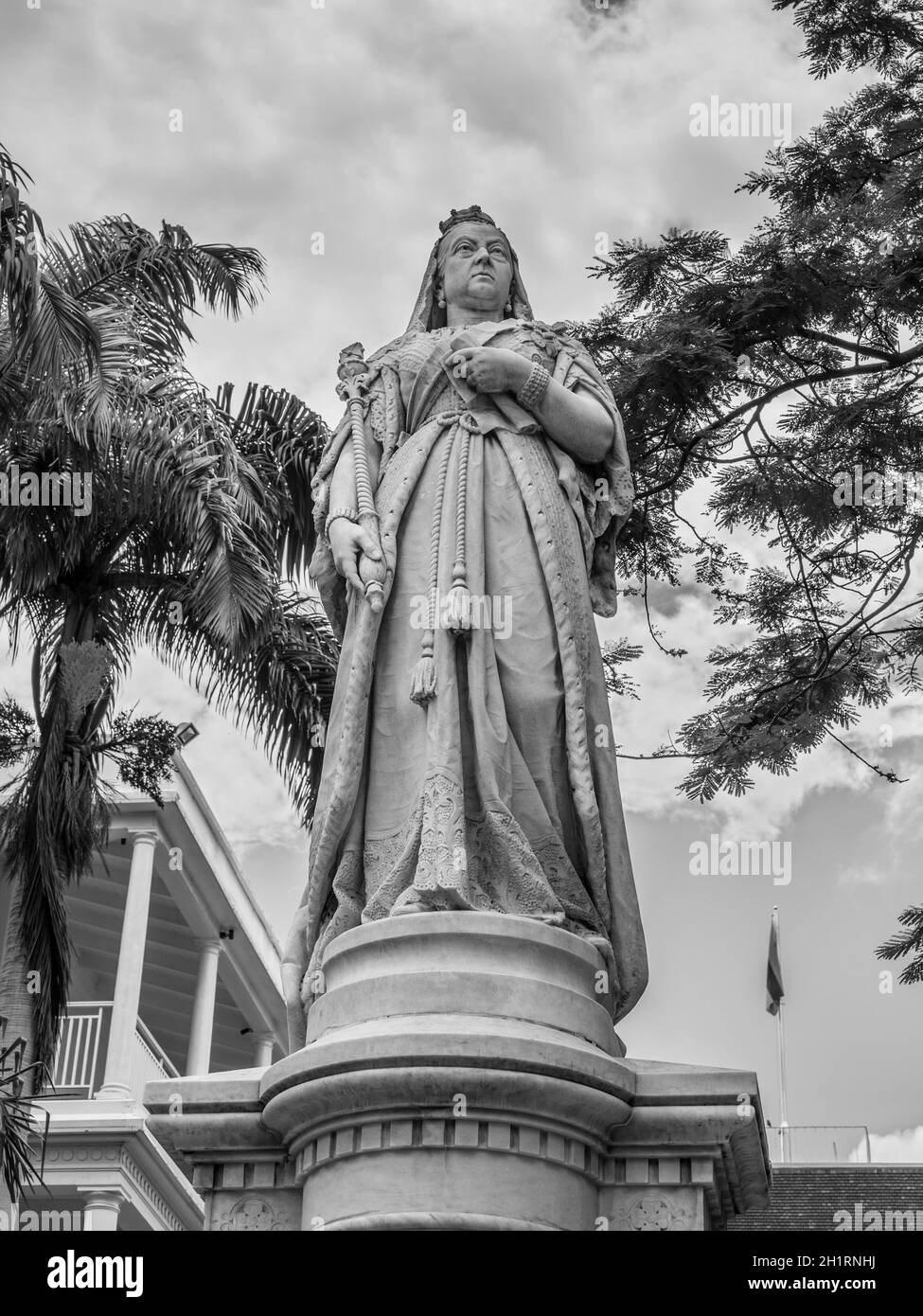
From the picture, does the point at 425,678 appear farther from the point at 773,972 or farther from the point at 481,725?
the point at 773,972

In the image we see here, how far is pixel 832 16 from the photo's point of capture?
11617 mm

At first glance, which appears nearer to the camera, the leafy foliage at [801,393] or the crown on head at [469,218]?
the crown on head at [469,218]

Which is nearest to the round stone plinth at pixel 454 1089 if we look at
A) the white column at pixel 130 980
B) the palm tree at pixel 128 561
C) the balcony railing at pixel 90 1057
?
the palm tree at pixel 128 561

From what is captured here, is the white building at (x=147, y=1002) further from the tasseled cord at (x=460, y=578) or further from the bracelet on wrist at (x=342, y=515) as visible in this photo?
the tasseled cord at (x=460, y=578)

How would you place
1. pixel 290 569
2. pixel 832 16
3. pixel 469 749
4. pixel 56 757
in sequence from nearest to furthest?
pixel 469 749
pixel 832 16
pixel 56 757
pixel 290 569

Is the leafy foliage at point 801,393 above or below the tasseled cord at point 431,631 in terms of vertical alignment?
above

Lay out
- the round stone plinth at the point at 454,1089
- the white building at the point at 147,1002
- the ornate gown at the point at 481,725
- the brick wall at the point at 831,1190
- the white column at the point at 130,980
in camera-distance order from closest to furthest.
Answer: the round stone plinth at the point at 454,1089, the ornate gown at the point at 481,725, the white building at the point at 147,1002, the brick wall at the point at 831,1190, the white column at the point at 130,980

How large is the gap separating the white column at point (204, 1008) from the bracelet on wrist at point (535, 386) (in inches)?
695

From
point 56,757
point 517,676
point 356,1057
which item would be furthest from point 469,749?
point 56,757

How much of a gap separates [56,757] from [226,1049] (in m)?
17.5

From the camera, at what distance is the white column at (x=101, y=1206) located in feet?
70.0

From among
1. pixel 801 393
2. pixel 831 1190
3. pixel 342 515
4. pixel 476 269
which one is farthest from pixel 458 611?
pixel 831 1190
